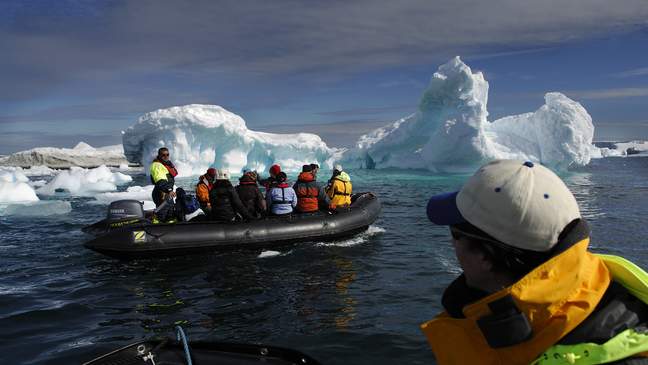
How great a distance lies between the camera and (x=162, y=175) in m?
9.64

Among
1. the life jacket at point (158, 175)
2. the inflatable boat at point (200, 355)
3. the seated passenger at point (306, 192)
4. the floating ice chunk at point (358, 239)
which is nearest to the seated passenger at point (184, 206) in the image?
the life jacket at point (158, 175)

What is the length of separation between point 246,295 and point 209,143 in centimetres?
2649

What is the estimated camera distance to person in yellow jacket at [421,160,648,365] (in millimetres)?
1277

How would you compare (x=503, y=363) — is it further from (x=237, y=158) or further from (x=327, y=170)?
(x=327, y=170)

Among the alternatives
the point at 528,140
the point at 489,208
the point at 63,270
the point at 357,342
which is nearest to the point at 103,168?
the point at 63,270

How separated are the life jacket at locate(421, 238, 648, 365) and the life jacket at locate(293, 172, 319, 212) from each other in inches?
346

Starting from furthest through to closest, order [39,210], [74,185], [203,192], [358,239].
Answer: [74,185] < [39,210] < [358,239] < [203,192]

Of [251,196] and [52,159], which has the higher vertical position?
[52,159]

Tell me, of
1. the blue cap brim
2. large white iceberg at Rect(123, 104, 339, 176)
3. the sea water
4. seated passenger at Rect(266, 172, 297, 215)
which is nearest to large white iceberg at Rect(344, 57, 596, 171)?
large white iceberg at Rect(123, 104, 339, 176)

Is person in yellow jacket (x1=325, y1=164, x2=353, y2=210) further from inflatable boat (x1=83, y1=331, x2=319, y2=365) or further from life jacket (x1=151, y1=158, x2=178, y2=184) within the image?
inflatable boat (x1=83, y1=331, x2=319, y2=365)

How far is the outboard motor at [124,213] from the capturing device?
9586 mm

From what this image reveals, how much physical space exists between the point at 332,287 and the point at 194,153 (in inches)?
1038

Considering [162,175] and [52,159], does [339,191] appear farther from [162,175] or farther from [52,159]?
[52,159]

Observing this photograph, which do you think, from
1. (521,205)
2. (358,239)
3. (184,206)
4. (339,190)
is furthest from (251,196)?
(521,205)
